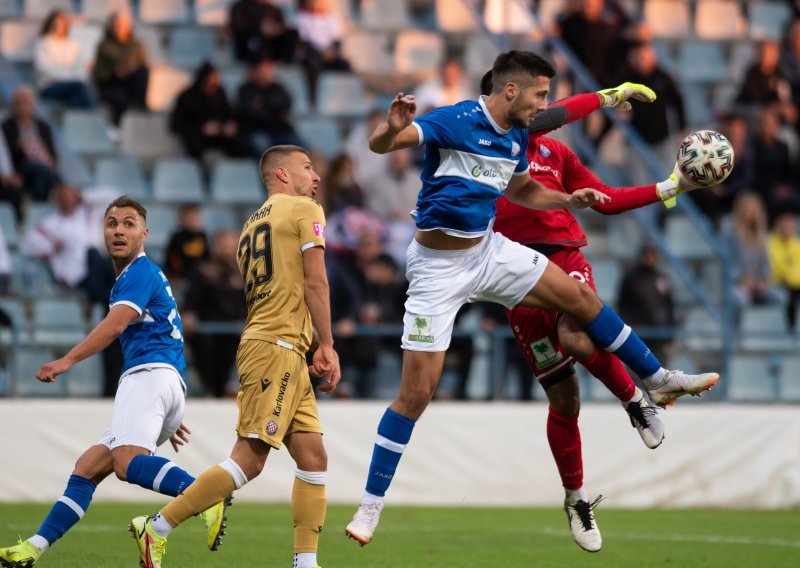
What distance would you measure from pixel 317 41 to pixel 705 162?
1003cm

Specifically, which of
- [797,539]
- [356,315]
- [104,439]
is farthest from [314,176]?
[356,315]

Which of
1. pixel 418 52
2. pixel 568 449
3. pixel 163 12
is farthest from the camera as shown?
pixel 418 52

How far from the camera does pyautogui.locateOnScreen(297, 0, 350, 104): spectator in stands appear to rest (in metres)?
17.1

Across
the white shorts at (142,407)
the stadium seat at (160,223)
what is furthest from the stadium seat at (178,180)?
the white shorts at (142,407)

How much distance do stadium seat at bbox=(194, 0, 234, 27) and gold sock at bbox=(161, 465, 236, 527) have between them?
1157 cm

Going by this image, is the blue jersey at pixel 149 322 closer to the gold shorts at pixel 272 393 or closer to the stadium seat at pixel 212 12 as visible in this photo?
the gold shorts at pixel 272 393

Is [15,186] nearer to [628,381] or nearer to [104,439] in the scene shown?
[104,439]

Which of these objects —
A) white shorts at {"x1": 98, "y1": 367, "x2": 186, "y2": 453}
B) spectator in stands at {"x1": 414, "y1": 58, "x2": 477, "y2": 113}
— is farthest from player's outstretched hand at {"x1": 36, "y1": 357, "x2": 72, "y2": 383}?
spectator in stands at {"x1": 414, "y1": 58, "x2": 477, "y2": 113}

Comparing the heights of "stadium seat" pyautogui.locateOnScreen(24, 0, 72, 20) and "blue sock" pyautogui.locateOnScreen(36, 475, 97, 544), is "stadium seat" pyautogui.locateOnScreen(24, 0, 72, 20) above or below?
above

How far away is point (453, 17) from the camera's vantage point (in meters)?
18.2

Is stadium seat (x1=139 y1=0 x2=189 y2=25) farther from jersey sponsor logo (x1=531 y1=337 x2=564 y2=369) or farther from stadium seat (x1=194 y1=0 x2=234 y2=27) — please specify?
jersey sponsor logo (x1=531 y1=337 x2=564 y2=369)

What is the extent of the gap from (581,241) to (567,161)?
53cm

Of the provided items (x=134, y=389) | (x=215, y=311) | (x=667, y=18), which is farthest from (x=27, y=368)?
(x=667, y=18)

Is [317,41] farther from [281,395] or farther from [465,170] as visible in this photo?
[281,395]
